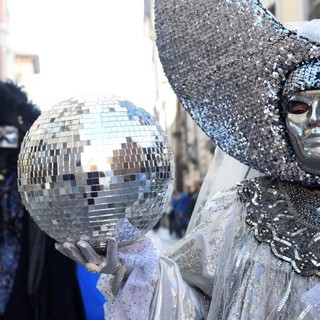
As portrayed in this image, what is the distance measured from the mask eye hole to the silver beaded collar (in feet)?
0.70

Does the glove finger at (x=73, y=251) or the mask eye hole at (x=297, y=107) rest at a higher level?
the mask eye hole at (x=297, y=107)

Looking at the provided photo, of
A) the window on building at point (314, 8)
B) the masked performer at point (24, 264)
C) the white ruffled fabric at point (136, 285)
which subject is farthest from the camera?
the window on building at point (314, 8)

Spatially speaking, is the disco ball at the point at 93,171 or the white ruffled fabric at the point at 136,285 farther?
the white ruffled fabric at the point at 136,285

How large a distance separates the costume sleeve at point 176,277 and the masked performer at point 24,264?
1.70 metres

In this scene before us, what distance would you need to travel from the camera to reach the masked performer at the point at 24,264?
3.73 m

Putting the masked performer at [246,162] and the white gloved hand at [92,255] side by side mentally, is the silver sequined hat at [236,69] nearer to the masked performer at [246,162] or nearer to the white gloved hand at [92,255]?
the masked performer at [246,162]

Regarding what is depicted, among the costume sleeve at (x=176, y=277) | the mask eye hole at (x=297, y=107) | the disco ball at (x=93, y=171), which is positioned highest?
the mask eye hole at (x=297, y=107)

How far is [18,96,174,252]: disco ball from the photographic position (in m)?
1.61

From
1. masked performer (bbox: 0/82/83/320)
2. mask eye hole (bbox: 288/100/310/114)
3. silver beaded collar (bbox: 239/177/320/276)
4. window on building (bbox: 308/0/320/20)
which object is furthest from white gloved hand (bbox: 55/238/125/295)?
window on building (bbox: 308/0/320/20)

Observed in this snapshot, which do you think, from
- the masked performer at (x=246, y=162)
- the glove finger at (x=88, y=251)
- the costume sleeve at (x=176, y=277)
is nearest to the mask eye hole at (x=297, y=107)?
the masked performer at (x=246, y=162)

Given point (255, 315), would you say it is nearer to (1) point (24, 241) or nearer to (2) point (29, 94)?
(1) point (24, 241)

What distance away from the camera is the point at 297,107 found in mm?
1865

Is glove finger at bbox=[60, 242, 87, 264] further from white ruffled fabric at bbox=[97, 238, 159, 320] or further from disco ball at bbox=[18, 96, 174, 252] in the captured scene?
white ruffled fabric at bbox=[97, 238, 159, 320]

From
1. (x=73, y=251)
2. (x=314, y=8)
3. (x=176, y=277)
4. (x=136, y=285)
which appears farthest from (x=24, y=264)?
(x=314, y=8)
